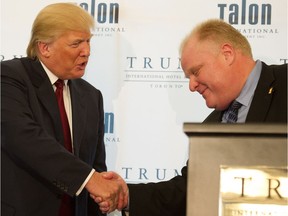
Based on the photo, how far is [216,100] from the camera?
1584mm

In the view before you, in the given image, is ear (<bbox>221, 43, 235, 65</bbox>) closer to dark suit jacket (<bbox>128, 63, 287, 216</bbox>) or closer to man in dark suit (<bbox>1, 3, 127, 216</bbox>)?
dark suit jacket (<bbox>128, 63, 287, 216</bbox>)

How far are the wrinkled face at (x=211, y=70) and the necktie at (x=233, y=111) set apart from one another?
18mm

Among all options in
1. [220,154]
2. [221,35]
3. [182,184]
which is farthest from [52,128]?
[220,154]

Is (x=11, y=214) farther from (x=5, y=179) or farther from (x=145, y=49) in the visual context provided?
(x=145, y=49)

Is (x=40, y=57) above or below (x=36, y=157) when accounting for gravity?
above

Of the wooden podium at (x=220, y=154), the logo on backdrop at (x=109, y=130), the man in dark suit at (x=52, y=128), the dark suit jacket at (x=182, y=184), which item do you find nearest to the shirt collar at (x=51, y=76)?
the man in dark suit at (x=52, y=128)

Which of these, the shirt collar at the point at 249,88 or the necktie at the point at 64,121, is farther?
the necktie at the point at 64,121

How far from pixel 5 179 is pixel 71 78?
1.42 feet

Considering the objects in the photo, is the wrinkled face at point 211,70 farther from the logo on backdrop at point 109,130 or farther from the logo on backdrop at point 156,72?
the logo on backdrop at point 109,130

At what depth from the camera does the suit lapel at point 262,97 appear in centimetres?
134

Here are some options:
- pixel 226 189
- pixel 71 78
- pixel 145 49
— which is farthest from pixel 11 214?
pixel 226 189

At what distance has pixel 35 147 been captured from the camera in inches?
64.2

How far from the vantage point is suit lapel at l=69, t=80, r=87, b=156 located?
183 cm

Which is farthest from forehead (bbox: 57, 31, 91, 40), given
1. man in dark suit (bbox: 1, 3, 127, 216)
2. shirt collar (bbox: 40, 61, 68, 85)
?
shirt collar (bbox: 40, 61, 68, 85)
